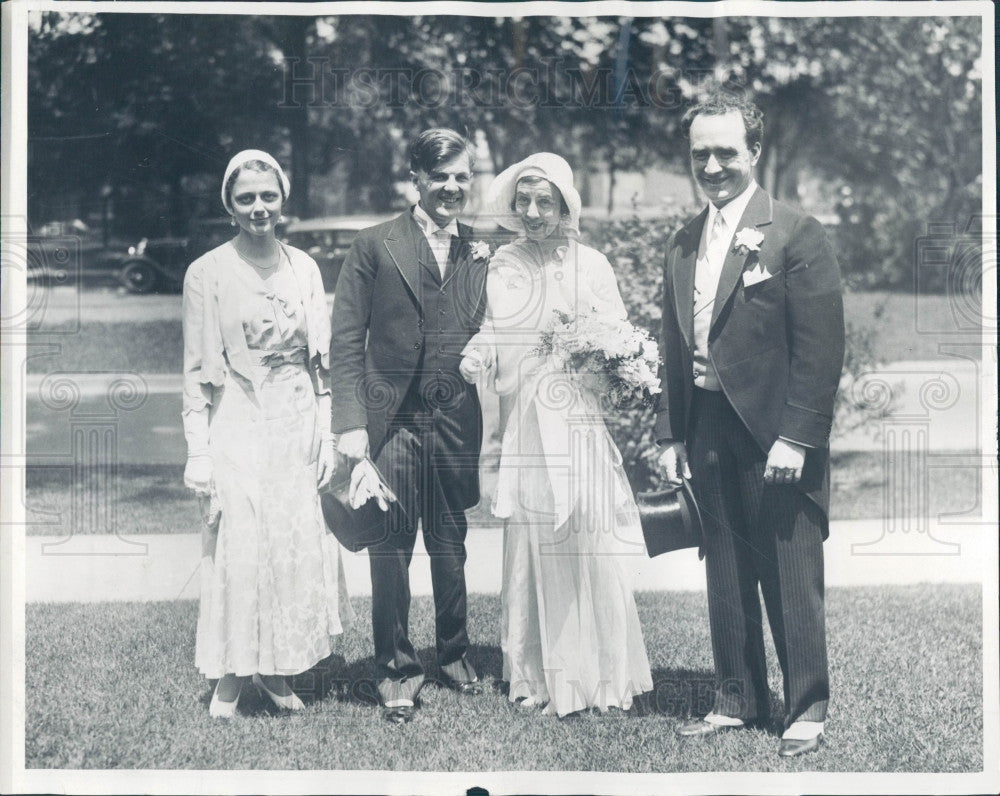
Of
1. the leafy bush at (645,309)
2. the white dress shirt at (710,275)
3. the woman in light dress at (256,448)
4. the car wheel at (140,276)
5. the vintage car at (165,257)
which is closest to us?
the white dress shirt at (710,275)

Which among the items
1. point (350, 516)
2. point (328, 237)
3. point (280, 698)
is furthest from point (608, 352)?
point (280, 698)

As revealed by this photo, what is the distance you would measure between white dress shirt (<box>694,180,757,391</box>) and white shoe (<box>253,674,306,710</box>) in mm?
2370

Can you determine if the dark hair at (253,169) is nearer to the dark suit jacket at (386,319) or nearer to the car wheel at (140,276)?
the dark suit jacket at (386,319)

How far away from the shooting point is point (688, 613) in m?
5.23

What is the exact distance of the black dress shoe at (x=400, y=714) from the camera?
484 centimetres

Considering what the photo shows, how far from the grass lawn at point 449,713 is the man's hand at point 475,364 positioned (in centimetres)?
111

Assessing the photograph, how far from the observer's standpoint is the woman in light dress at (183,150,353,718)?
15.4 ft

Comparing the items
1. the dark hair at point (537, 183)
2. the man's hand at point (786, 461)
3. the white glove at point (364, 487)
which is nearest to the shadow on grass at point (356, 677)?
the white glove at point (364, 487)

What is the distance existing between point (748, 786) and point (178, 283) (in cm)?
362

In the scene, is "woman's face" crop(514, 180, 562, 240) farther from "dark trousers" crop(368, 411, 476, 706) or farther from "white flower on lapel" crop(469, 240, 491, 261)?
"dark trousers" crop(368, 411, 476, 706)

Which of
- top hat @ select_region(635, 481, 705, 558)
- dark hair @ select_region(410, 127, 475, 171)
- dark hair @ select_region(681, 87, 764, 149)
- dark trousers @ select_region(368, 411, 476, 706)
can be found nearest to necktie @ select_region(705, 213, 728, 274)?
dark hair @ select_region(681, 87, 764, 149)

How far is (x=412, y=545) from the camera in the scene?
489 cm

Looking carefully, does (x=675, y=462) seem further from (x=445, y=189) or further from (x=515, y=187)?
(x=445, y=189)

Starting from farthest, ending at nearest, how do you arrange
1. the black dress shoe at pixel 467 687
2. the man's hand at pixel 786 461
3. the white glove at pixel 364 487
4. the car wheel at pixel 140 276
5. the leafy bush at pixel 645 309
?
the leafy bush at pixel 645 309 < the car wheel at pixel 140 276 < the black dress shoe at pixel 467 687 < the white glove at pixel 364 487 < the man's hand at pixel 786 461
